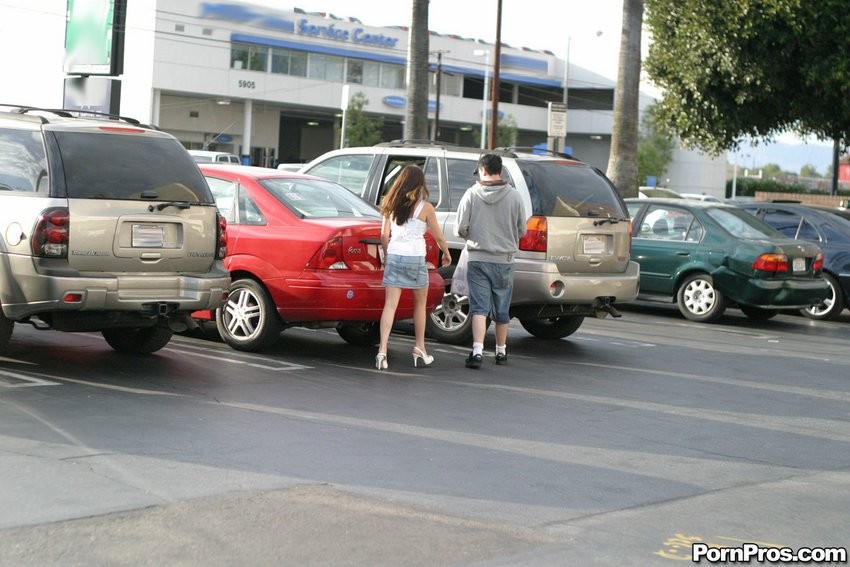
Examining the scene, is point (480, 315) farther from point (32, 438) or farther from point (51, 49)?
point (51, 49)

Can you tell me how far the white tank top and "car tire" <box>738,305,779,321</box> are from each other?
295 inches

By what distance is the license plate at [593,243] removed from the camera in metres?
11.9

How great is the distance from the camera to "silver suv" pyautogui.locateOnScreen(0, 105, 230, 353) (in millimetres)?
8844

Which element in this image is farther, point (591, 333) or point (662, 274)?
point (662, 274)

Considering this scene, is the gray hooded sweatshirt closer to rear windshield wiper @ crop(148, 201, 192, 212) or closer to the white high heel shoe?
the white high heel shoe

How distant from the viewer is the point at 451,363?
436 inches

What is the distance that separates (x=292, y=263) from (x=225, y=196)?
49.9 inches

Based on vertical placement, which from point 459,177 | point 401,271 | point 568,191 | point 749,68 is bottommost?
point 401,271

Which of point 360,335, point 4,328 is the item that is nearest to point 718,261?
point 360,335

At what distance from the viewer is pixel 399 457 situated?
23.2 feet

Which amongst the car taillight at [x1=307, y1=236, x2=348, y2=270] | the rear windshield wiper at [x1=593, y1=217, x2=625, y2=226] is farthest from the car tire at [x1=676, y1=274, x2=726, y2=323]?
the car taillight at [x1=307, y1=236, x2=348, y2=270]

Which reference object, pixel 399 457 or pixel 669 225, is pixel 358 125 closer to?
pixel 669 225

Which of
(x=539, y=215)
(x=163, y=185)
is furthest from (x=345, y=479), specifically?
(x=539, y=215)

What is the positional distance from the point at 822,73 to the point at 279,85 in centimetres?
5005
